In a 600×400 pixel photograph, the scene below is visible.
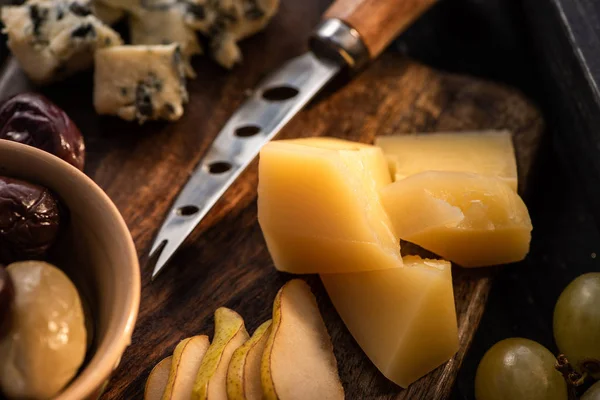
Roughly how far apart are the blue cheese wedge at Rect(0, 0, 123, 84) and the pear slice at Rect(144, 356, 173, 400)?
2.56ft

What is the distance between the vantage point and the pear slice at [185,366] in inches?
46.8

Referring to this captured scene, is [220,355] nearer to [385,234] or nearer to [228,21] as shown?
[385,234]

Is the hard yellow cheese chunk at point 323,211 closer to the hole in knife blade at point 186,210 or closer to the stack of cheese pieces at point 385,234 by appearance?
the stack of cheese pieces at point 385,234

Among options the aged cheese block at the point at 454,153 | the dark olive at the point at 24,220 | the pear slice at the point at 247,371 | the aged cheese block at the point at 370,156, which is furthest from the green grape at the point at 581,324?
the dark olive at the point at 24,220

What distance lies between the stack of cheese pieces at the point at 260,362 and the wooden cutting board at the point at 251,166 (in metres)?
0.05

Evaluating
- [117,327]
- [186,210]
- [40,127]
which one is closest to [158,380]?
[117,327]

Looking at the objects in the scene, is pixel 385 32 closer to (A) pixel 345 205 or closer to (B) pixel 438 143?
(B) pixel 438 143

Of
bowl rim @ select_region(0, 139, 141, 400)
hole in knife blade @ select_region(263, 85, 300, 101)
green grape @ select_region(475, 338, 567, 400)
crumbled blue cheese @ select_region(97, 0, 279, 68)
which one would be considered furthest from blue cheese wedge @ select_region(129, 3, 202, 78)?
green grape @ select_region(475, 338, 567, 400)

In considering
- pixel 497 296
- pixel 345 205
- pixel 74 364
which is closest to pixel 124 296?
pixel 74 364

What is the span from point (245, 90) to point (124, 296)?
0.85 m

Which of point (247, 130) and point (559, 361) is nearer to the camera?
point (559, 361)

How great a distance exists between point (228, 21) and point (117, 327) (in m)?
1.00

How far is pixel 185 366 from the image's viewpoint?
1233mm

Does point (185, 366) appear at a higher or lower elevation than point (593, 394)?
higher
